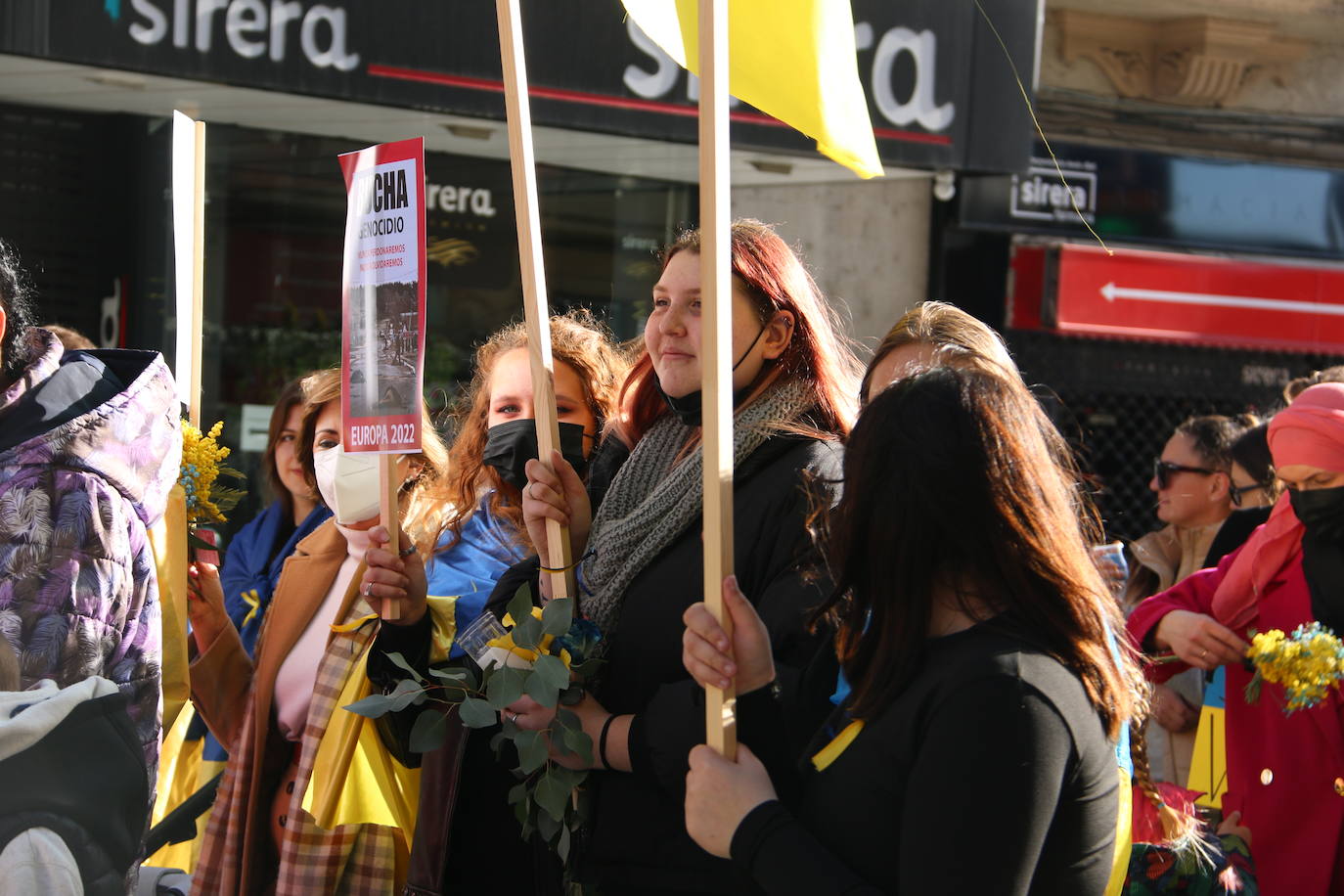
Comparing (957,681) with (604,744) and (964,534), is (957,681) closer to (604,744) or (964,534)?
(964,534)

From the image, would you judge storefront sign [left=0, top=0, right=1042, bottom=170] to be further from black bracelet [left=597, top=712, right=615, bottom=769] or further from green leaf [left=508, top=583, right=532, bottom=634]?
black bracelet [left=597, top=712, right=615, bottom=769]

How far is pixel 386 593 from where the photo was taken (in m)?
2.74

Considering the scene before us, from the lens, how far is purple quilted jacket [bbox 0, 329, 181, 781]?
2270 millimetres

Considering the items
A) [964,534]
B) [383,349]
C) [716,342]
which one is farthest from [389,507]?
[964,534]

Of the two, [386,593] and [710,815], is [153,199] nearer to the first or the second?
[386,593]

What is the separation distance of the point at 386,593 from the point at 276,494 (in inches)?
80.2

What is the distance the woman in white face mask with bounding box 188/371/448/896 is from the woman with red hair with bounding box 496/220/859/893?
580 millimetres

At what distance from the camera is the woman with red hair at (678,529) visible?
2.26 metres

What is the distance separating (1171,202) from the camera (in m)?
8.13

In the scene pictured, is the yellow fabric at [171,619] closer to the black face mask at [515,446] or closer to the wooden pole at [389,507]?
the wooden pole at [389,507]

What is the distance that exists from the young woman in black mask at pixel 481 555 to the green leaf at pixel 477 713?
0.41 metres

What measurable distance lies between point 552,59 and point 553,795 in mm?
4057

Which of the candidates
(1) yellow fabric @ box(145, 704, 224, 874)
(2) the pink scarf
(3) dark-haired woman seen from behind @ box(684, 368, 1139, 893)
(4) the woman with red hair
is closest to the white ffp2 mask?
(1) yellow fabric @ box(145, 704, 224, 874)

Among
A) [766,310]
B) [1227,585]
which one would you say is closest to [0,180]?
[766,310]
